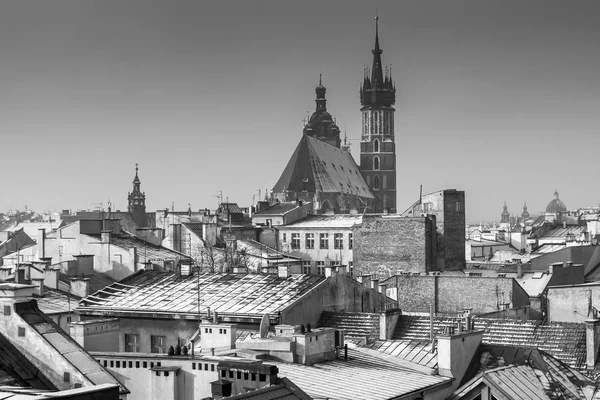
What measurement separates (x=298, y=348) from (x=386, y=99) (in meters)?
153

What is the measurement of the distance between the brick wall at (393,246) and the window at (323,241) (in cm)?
1434

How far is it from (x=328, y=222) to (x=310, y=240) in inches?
82.3

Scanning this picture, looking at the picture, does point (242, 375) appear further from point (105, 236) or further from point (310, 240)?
point (310, 240)

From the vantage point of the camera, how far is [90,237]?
60125 millimetres

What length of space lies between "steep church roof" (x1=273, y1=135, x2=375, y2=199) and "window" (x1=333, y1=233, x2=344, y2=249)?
46.8 metres

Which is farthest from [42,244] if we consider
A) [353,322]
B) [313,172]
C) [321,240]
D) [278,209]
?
[313,172]

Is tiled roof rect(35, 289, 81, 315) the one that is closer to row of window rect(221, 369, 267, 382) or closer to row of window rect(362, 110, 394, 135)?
row of window rect(221, 369, 267, 382)

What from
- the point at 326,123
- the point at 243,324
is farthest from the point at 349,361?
the point at 326,123

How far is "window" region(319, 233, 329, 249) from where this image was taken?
8862 centimetres

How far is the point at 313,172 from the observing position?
13675 cm

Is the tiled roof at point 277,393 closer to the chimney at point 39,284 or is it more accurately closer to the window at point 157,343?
the window at point 157,343

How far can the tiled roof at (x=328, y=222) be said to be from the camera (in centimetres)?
8926

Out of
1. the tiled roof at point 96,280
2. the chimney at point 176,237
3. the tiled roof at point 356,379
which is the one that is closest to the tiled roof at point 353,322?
the tiled roof at point 356,379

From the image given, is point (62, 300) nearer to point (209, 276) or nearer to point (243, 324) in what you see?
point (209, 276)
